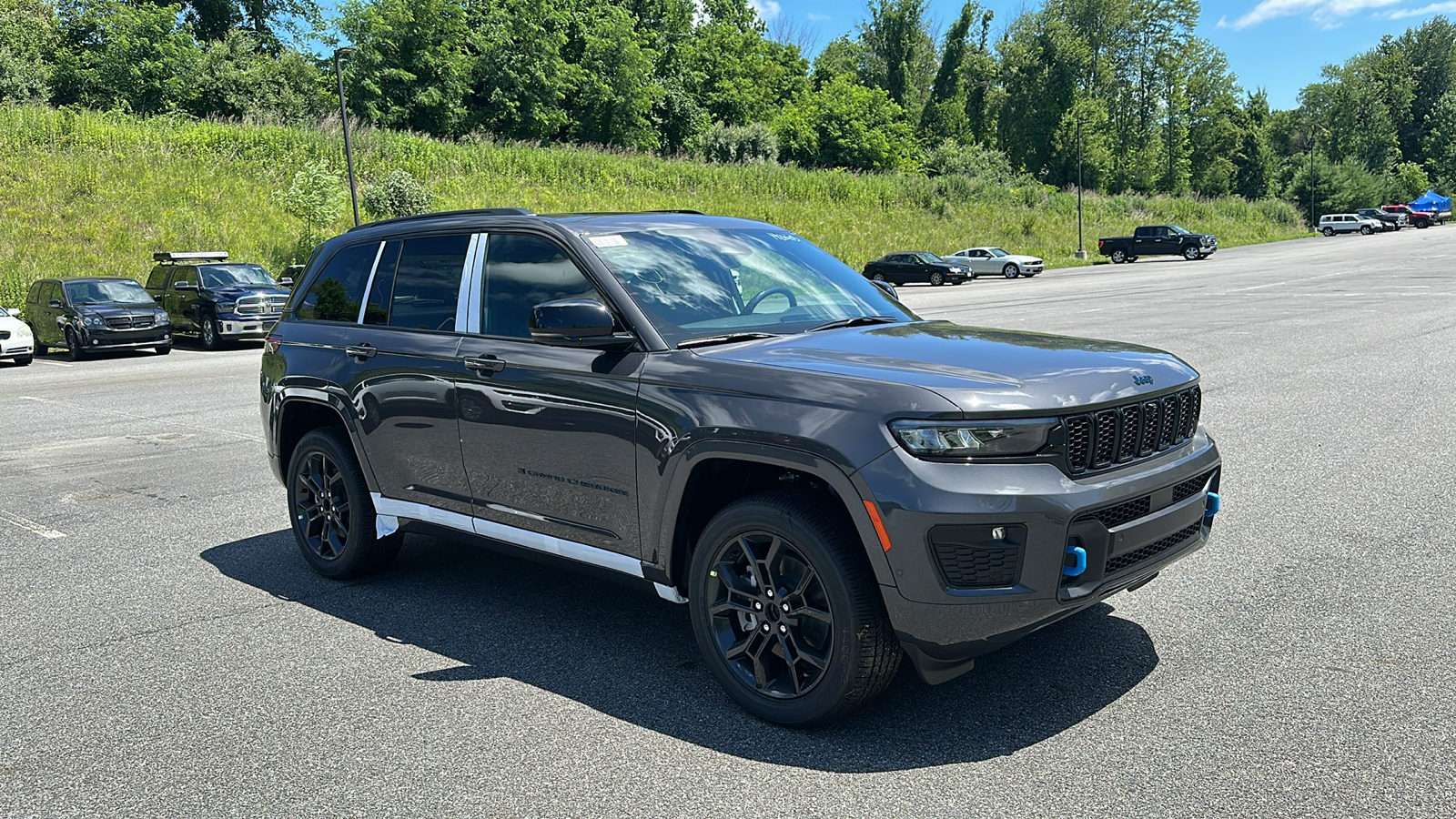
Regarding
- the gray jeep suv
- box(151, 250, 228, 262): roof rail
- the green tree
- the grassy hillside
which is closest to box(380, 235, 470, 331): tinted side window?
the gray jeep suv

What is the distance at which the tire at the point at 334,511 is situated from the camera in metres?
5.61

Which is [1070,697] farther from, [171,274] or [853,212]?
[853,212]

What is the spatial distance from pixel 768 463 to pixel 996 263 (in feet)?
151

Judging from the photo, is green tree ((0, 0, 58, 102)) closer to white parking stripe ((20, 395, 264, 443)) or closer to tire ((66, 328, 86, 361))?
tire ((66, 328, 86, 361))

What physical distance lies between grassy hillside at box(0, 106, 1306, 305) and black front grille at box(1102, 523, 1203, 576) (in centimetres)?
3185

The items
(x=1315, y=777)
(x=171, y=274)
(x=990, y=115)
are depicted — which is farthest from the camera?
(x=990, y=115)

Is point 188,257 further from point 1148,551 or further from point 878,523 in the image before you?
point 1148,551

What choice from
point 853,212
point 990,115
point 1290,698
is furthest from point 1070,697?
point 990,115

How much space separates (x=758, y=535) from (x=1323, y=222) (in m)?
94.9

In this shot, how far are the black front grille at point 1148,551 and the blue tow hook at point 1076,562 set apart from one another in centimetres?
13

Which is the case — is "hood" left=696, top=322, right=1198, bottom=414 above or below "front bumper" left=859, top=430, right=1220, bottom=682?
above

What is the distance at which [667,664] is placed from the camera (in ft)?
14.6

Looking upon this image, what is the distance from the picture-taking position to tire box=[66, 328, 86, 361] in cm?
2275

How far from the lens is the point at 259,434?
10.9 meters
